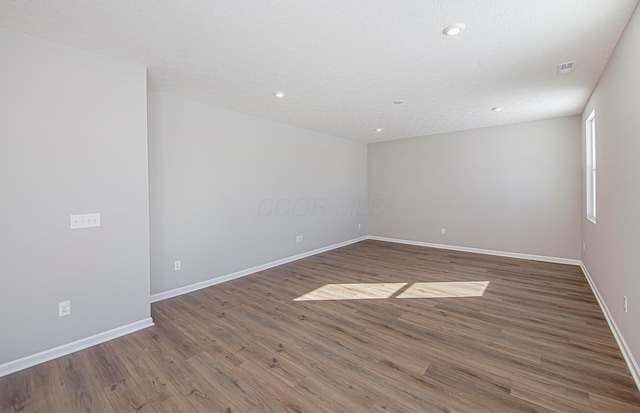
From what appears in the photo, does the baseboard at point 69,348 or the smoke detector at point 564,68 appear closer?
the baseboard at point 69,348

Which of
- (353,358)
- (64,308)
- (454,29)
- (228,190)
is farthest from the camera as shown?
(228,190)

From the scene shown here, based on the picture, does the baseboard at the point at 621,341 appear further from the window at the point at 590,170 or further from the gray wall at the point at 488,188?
the gray wall at the point at 488,188

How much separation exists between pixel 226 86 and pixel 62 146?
162 centimetres

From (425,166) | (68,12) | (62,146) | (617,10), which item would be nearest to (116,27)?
(68,12)

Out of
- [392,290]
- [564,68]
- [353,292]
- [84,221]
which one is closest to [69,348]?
[84,221]

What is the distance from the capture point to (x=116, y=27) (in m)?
2.03

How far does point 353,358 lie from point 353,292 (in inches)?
55.5

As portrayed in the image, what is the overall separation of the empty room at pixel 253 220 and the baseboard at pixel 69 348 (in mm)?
18

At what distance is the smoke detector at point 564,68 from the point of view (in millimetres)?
2637

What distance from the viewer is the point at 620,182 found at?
7.24 ft

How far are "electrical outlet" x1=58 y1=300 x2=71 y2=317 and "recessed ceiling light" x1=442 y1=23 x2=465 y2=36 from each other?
12.1 feet

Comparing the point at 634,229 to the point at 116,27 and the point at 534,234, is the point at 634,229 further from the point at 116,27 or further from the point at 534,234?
the point at 116,27

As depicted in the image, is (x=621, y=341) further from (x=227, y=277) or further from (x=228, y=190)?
(x=228, y=190)

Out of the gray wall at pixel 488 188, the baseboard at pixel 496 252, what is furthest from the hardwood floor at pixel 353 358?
the gray wall at pixel 488 188
